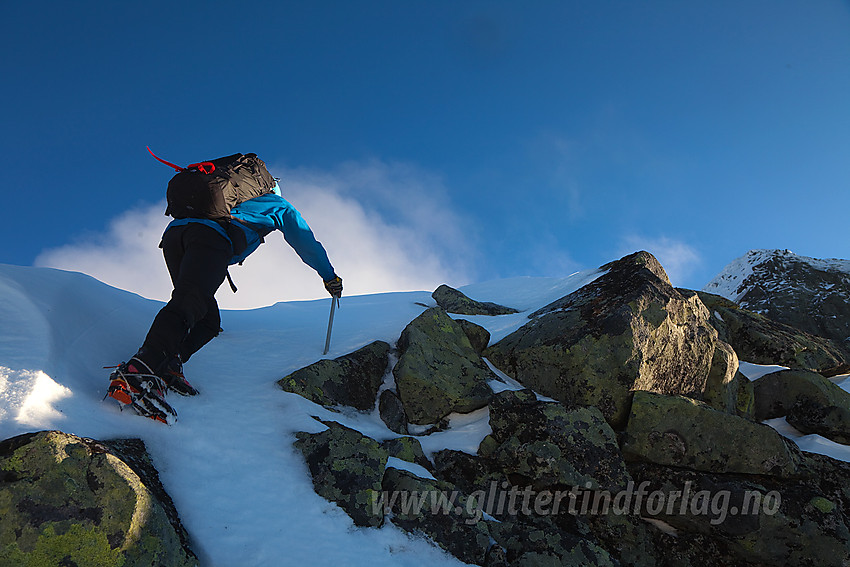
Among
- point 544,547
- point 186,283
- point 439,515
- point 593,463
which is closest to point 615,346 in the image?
point 593,463

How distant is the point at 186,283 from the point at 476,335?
18.1 feet

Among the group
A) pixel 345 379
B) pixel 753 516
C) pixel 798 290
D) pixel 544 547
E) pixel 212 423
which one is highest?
pixel 798 290

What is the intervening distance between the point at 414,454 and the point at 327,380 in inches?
66.3

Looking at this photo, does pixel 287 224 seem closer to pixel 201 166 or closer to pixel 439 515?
pixel 201 166

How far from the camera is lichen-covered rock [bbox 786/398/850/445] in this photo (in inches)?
323

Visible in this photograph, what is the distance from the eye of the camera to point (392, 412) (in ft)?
22.3

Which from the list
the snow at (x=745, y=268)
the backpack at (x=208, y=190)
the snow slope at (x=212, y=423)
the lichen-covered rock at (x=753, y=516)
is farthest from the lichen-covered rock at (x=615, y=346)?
the snow at (x=745, y=268)

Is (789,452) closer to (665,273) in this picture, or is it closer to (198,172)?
(665,273)

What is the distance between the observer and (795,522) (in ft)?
18.6

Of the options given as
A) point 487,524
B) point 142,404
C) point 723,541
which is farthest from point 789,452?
point 142,404

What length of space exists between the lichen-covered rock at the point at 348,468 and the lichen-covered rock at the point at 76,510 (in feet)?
4.56

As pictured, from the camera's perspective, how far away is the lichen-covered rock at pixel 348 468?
14.3ft

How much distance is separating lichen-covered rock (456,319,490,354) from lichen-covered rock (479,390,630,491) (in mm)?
2168

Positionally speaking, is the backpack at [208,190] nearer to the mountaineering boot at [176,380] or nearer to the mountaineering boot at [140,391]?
the mountaineering boot at [176,380]
